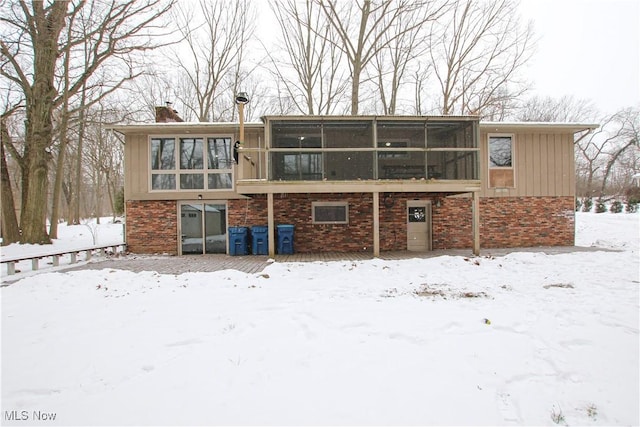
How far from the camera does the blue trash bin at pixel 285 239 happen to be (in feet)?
32.5

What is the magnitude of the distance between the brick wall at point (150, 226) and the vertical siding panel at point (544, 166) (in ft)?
40.2

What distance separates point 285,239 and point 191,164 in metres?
3.94

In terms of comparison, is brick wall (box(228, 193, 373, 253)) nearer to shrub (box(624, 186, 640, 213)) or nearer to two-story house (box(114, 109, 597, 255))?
two-story house (box(114, 109, 597, 255))

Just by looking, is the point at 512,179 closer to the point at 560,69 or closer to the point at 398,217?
the point at 398,217

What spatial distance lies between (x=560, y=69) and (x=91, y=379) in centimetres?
2728

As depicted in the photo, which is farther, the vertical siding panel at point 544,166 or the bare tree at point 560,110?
the bare tree at point 560,110

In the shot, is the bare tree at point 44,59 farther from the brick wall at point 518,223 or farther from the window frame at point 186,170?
the brick wall at point 518,223

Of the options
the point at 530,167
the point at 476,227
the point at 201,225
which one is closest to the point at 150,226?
the point at 201,225

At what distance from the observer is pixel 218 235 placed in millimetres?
10508

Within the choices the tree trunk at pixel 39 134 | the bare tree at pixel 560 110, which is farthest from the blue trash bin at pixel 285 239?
the bare tree at pixel 560 110

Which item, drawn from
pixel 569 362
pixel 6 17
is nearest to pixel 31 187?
pixel 6 17

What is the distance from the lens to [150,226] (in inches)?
408

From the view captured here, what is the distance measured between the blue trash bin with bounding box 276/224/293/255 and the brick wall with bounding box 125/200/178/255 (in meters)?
3.53

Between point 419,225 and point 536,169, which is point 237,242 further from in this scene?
point 536,169
